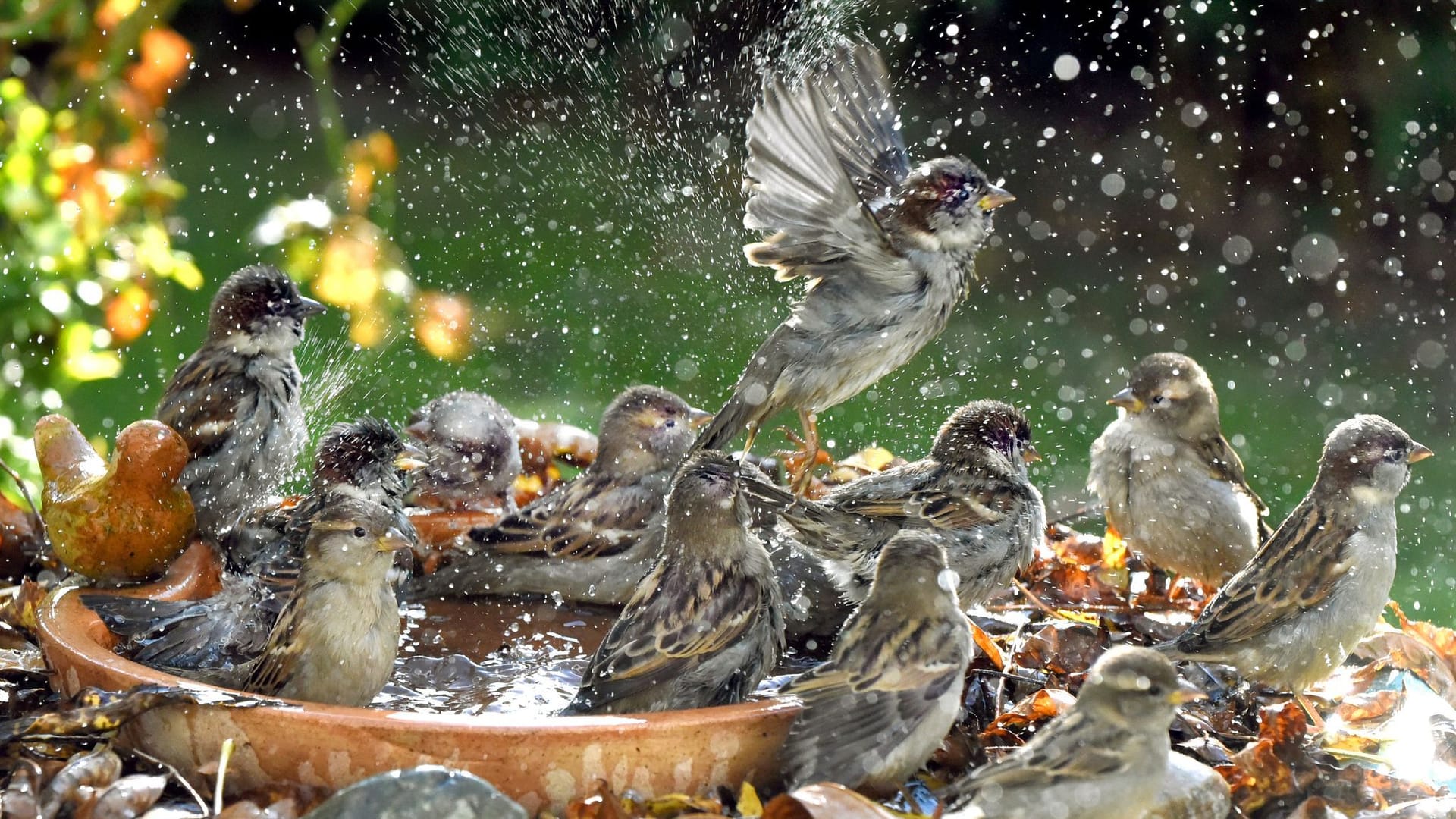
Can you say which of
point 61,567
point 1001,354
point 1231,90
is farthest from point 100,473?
point 1231,90

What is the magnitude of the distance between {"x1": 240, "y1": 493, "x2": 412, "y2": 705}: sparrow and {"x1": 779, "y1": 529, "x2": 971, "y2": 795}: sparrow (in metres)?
0.85

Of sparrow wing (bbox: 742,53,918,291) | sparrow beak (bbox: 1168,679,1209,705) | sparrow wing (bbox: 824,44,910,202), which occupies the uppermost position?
sparrow wing (bbox: 824,44,910,202)

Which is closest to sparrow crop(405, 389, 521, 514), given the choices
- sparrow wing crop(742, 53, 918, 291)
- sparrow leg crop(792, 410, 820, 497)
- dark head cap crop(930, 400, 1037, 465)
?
sparrow leg crop(792, 410, 820, 497)

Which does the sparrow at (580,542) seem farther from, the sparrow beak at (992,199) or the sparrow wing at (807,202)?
the sparrow beak at (992,199)

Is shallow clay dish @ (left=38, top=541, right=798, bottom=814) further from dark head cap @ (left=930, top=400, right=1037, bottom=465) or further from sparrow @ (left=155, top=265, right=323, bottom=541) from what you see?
sparrow @ (left=155, top=265, right=323, bottom=541)

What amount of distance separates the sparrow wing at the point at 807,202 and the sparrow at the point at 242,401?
1.50 meters

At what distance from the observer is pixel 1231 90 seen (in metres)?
8.58

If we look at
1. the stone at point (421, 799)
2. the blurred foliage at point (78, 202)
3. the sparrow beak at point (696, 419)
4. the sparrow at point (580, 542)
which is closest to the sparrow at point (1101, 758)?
the stone at point (421, 799)

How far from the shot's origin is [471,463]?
203 inches

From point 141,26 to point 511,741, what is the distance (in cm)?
429

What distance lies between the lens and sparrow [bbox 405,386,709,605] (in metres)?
3.95

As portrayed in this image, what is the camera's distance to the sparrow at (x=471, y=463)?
5137 mm

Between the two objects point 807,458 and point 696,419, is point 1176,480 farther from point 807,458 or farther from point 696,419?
point 696,419

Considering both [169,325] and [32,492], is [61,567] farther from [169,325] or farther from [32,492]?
[169,325]
